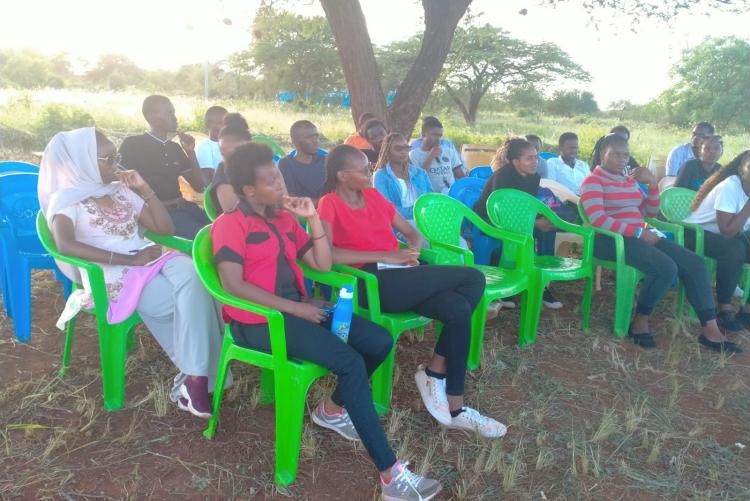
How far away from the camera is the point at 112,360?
2707 mm

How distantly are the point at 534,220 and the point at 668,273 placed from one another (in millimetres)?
966

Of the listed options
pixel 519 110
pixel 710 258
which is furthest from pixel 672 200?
pixel 519 110

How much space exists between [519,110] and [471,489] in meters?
36.8

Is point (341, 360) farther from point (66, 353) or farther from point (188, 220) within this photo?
point (188, 220)

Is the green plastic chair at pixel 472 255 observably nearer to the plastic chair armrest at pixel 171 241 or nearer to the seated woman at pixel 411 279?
the seated woman at pixel 411 279

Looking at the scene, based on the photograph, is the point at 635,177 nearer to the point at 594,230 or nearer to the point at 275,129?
the point at 594,230

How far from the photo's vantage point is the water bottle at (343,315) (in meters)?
2.36

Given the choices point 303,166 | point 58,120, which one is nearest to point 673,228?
point 303,166

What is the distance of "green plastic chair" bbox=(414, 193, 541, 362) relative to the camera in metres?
3.37

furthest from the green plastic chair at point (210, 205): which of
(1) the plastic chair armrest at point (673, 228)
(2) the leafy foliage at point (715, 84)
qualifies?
(2) the leafy foliage at point (715, 84)

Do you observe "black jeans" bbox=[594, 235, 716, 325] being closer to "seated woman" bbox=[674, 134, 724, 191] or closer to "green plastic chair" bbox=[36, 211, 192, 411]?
"seated woman" bbox=[674, 134, 724, 191]

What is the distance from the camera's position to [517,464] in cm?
247

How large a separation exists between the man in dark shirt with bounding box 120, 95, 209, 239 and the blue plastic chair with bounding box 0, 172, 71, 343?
74cm

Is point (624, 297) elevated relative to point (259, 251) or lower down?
lower down
